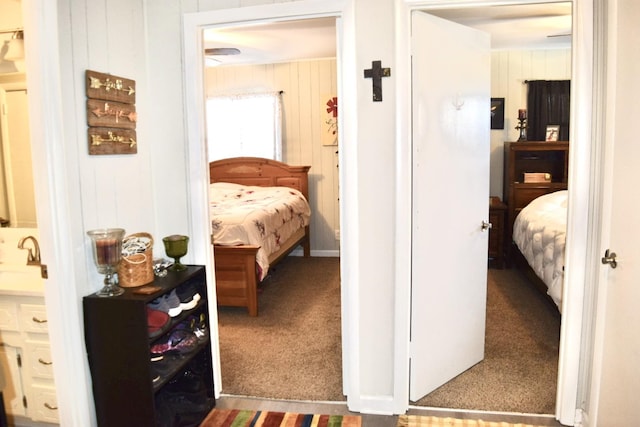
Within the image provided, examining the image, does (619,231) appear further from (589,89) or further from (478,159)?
(478,159)

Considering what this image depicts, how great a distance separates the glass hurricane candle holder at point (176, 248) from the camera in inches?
93.4

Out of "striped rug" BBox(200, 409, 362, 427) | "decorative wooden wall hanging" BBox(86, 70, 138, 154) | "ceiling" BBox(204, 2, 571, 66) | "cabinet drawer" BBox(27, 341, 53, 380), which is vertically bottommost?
"striped rug" BBox(200, 409, 362, 427)

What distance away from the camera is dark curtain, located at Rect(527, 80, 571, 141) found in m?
5.22

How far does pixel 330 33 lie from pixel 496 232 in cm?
269

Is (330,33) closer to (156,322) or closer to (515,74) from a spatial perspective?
(515,74)

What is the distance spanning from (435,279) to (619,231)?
948 mm

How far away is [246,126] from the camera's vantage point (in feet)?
19.9

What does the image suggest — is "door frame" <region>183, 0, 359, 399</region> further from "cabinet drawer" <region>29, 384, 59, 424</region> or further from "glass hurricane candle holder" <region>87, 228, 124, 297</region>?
"cabinet drawer" <region>29, 384, 59, 424</region>

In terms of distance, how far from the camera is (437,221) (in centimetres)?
257

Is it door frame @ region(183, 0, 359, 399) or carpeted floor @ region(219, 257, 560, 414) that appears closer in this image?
door frame @ region(183, 0, 359, 399)

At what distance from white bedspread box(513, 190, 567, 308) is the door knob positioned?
3.94 ft

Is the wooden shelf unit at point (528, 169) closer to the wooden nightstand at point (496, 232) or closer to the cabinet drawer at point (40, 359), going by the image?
the wooden nightstand at point (496, 232)

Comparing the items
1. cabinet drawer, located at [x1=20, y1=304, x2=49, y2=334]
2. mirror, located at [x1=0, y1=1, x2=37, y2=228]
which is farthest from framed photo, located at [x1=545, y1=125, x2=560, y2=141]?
cabinet drawer, located at [x1=20, y1=304, x2=49, y2=334]

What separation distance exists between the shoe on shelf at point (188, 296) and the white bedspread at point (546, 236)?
227 cm
